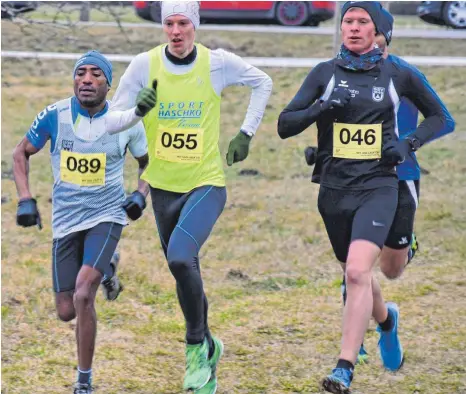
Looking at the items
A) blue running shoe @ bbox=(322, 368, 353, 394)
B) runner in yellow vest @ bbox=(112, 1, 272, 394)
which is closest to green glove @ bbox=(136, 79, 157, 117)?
runner in yellow vest @ bbox=(112, 1, 272, 394)

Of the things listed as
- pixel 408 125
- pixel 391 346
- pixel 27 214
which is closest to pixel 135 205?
pixel 27 214

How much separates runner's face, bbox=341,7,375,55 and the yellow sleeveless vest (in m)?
0.84

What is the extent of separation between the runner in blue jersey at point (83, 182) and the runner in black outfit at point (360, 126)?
101 centimetres

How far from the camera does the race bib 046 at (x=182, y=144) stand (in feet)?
20.2

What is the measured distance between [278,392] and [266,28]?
1689 cm

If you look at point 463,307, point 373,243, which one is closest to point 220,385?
point 373,243

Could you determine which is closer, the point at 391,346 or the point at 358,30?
the point at 358,30

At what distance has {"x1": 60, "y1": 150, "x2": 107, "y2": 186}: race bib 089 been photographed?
6.23m

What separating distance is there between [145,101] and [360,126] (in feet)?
3.84

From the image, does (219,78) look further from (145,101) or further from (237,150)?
(145,101)

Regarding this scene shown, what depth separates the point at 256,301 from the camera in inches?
341

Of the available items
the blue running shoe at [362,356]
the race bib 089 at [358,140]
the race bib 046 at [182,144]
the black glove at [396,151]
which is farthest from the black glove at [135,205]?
the blue running shoe at [362,356]

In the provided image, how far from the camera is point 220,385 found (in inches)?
265

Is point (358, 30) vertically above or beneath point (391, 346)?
above
